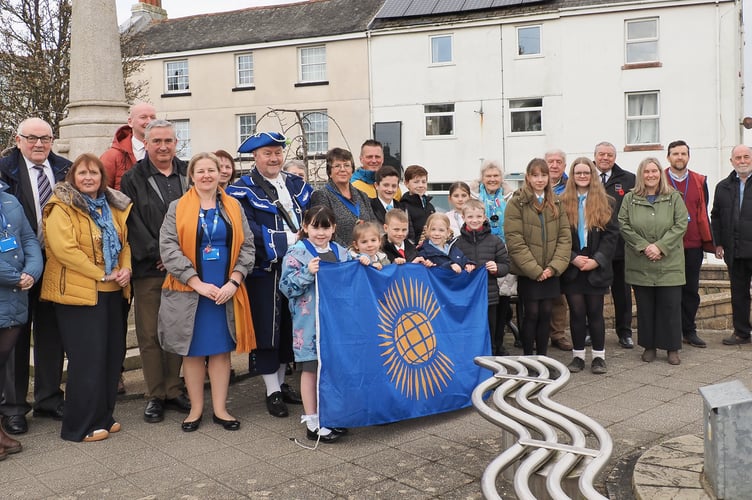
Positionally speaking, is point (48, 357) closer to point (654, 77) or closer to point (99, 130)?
point (99, 130)

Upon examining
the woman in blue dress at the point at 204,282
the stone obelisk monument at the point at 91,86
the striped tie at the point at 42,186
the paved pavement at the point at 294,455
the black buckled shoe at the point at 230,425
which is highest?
the stone obelisk monument at the point at 91,86

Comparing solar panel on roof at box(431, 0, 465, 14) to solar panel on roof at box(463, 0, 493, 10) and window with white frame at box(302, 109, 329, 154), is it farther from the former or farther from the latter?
window with white frame at box(302, 109, 329, 154)

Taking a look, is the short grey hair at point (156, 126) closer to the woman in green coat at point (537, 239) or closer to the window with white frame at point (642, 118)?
the woman in green coat at point (537, 239)

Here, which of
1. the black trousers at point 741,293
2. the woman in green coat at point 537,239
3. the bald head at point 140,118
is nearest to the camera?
the bald head at point 140,118

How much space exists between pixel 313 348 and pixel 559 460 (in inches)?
94.6

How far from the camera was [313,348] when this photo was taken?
533cm

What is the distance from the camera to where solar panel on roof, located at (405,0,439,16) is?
26.9m

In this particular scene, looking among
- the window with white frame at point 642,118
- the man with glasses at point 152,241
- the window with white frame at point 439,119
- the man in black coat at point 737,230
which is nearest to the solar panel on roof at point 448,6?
the window with white frame at point 439,119

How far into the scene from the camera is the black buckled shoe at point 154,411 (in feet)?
18.8

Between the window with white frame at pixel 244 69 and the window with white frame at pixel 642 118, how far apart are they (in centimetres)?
1426

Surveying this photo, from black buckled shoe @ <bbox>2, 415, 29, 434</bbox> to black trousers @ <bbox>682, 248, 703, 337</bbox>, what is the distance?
259 inches

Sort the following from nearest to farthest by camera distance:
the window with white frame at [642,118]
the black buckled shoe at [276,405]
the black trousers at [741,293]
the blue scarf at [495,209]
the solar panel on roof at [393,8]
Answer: the black buckled shoe at [276,405] < the blue scarf at [495,209] < the black trousers at [741,293] < the window with white frame at [642,118] < the solar panel on roof at [393,8]

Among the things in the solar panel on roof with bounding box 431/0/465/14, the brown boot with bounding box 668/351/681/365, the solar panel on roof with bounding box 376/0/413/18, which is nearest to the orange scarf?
the brown boot with bounding box 668/351/681/365

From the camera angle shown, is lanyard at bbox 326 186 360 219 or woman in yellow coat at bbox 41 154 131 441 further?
lanyard at bbox 326 186 360 219
